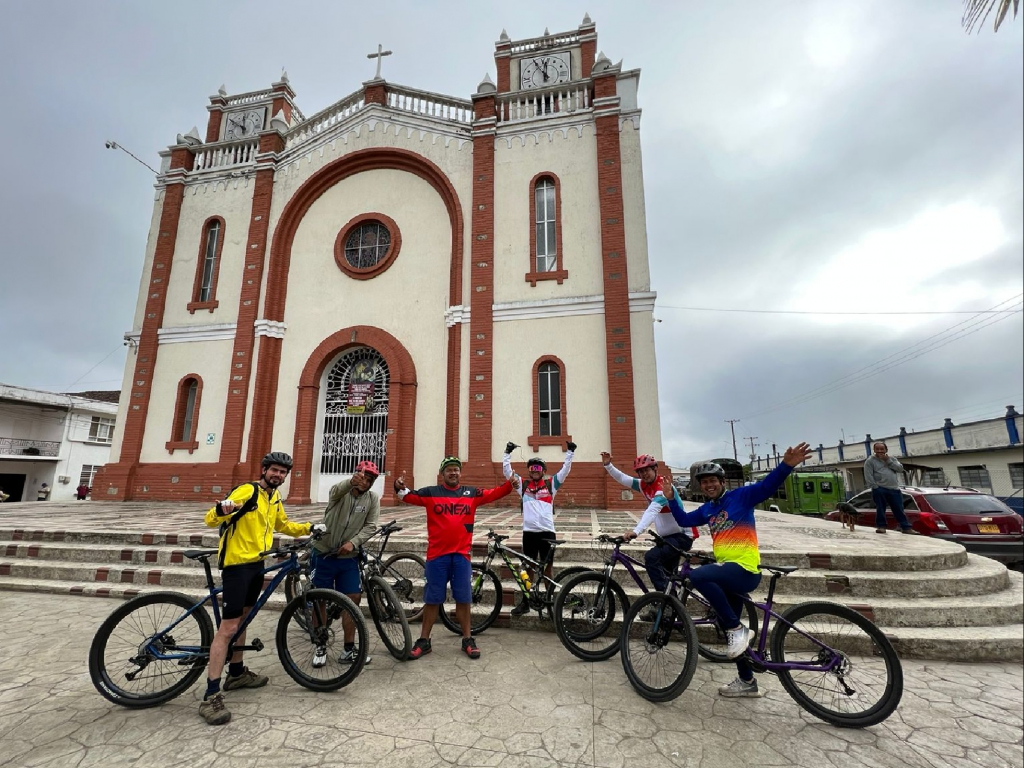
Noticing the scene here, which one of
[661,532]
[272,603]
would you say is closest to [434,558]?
[661,532]

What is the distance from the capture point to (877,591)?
4805 mm

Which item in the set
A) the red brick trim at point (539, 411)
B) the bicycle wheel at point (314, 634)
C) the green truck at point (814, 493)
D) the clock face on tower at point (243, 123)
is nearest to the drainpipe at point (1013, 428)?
the green truck at point (814, 493)

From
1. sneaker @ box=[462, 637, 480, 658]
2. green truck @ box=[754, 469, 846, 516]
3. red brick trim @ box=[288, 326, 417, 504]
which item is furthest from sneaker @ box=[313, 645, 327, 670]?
green truck @ box=[754, 469, 846, 516]

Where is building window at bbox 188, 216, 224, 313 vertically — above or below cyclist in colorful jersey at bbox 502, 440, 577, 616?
above

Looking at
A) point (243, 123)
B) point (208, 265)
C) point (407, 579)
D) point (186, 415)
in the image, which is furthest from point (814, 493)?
point (243, 123)

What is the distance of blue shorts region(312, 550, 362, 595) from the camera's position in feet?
13.3

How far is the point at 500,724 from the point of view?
9.84 ft

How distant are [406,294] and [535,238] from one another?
396 cm

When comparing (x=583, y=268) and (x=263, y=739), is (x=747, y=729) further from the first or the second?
(x=583, y=268)

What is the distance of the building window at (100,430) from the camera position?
2803 cm

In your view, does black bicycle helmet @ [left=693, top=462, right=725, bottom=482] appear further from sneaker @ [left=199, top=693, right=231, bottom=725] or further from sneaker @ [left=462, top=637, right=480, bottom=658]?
sneaker @ [left=199, top=693, right=231, bottom=725]

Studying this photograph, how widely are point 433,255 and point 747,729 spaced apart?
12.5 metres

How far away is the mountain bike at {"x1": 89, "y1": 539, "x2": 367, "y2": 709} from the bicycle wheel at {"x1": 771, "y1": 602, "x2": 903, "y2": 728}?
305 centimetres

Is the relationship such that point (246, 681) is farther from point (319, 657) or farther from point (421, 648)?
point (421, 648)
